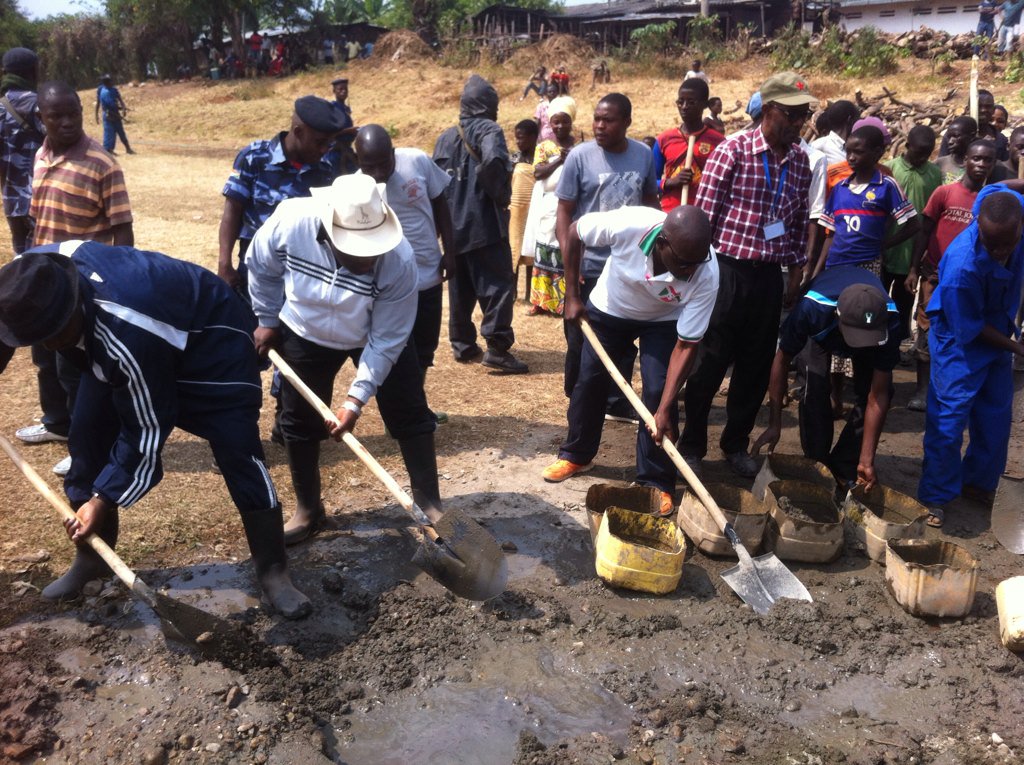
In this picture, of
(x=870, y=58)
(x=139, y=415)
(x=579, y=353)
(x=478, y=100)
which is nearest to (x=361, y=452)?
(x=139, y=415)

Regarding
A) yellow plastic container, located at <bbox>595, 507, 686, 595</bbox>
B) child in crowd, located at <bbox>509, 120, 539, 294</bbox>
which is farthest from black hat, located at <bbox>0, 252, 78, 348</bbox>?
child in crowd, located at <bbox>509, 120, 539, 294</bbox>

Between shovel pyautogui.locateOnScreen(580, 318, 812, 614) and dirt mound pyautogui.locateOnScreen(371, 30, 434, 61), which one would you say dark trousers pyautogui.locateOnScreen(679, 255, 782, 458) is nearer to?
shovel pyautogui.locateOnScreen(580, 318, 812, 614)

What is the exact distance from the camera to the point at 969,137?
6852 mm

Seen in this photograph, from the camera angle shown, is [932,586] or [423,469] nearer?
[932,586]

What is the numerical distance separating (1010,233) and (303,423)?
358cm

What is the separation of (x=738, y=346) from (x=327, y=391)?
92.1 inches

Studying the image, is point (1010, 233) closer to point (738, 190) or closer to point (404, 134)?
point (738, 190)

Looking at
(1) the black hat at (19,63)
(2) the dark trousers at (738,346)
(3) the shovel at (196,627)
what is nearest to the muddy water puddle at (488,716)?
(3) the shovel at (196,627)

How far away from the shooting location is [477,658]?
3617mm

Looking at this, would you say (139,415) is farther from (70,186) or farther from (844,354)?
(844,354)

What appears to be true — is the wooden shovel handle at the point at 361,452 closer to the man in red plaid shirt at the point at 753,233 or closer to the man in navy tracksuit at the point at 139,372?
the man in navy tracksuit at the point at 139,372

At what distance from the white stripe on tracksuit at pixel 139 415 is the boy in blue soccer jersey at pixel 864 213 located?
425cm

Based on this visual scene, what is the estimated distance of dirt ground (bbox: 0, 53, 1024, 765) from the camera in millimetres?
3176

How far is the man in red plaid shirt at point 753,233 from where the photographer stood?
476cm
